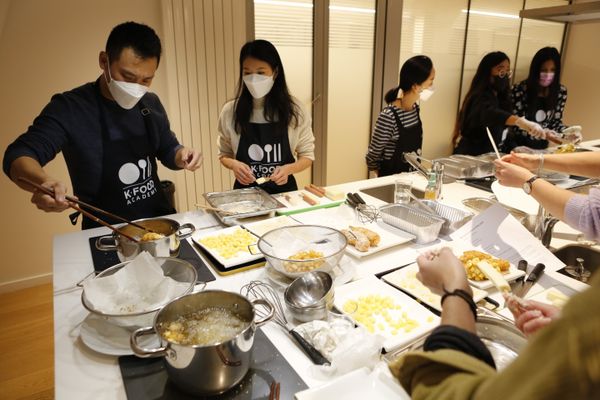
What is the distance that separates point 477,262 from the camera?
1307 mm

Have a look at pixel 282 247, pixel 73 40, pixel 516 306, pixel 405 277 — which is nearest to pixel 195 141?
pixel 73 40

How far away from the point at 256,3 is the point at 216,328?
3250mm

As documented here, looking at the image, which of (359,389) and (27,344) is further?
(27,344)

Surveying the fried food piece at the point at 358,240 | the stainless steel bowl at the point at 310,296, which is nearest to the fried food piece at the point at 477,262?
the fried food piece at the point at 358,240

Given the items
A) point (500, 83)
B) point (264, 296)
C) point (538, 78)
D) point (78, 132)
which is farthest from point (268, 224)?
point (538, 78)

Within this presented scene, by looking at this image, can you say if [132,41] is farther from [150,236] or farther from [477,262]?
[477,262]

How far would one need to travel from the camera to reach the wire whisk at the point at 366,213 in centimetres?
185

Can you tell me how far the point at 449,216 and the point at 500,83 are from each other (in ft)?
9.41

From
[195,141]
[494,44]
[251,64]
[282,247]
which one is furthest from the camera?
[494,44]

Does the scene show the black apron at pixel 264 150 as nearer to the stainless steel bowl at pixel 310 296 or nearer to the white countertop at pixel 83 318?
the white countertop at pixel 83 318

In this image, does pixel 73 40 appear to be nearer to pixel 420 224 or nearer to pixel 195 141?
pixel 195 141

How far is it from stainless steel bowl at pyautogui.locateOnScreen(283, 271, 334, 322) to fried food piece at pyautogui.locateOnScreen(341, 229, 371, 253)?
0.33 metres

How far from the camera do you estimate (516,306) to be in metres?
0.92

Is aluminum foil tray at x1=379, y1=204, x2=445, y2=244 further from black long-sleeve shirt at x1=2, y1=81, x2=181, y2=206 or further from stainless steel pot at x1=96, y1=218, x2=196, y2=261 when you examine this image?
black long-sleeve shirt at x1=2, y1=81, x2=181, y2=206
